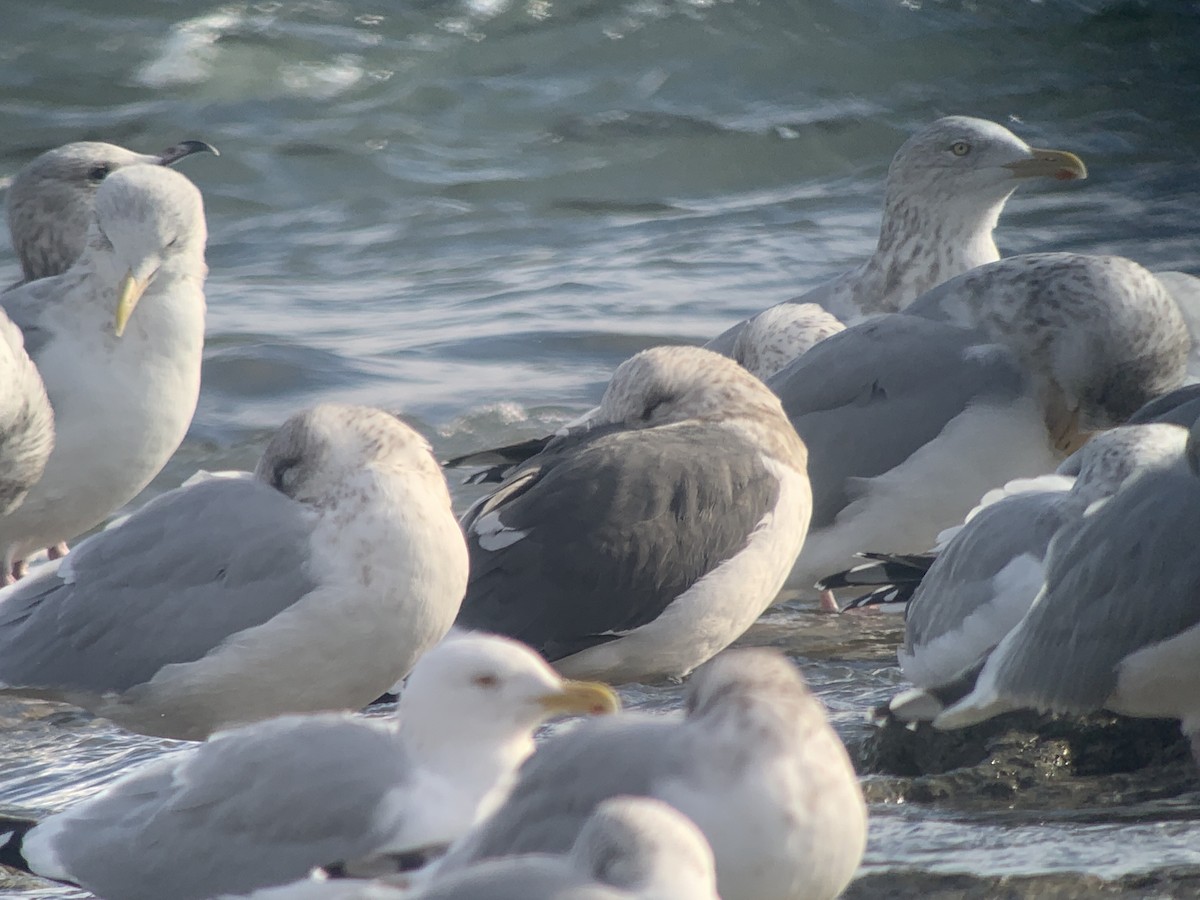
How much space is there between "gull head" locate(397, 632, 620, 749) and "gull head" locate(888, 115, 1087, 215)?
191 inches

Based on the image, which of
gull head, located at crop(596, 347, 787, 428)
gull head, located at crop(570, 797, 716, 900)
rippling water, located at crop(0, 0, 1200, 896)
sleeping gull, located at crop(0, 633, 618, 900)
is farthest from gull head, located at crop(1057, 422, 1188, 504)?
rippling water, located at crop(0, 0, 1200, 896)

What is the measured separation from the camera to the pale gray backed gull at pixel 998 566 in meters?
4.29

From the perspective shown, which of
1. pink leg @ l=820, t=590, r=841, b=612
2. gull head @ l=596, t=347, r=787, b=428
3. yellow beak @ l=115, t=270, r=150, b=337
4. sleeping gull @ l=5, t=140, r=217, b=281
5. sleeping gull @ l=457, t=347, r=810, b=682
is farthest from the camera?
sleeping gull @ l=5, t=140, r=217, b=281

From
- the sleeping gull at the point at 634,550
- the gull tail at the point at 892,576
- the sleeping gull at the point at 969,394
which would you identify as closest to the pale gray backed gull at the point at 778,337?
the sleeping gull at the point at 969,394

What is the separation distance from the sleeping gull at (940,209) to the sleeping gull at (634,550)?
274cm

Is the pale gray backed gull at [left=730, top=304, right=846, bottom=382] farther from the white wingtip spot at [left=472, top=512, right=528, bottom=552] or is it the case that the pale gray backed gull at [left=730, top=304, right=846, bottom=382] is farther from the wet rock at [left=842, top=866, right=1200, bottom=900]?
the wet rock at [left=842, top=866, right=1200, bottom=900]

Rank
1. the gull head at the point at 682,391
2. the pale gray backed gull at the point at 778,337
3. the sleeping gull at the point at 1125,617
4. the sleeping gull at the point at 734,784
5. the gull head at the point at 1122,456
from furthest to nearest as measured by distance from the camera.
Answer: the pale gray backed gull at the point at 778,337
the gull head at the point at 682,391
the gull head at the point at 1122,456
the sleeping gull at the point at 1125,617
the sleeping gull at the point at 734,784

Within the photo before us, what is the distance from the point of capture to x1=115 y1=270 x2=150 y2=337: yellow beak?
Result: 227 inches

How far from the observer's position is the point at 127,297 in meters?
5.80

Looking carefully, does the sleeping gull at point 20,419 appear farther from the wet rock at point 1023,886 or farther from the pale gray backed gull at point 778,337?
the wet rock at point 1023,886

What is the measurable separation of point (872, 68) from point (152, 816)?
15.6 meters

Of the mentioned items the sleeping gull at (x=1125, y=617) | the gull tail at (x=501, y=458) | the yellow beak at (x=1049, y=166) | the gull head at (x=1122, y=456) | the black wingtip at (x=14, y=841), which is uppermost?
the yellow beak at (x=1049, y=166)

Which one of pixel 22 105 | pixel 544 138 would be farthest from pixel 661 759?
pixel 22 105

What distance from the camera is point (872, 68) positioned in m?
18.2
